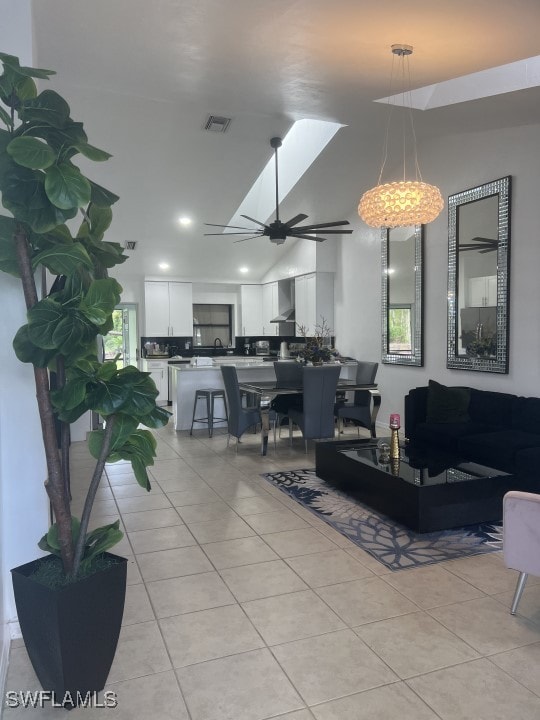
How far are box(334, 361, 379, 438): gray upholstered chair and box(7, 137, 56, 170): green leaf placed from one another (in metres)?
5.10

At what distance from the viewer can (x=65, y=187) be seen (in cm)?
169

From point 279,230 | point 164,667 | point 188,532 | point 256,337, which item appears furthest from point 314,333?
point 164,667

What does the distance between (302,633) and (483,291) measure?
14.0 ft

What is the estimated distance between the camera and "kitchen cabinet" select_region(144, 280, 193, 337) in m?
9.98

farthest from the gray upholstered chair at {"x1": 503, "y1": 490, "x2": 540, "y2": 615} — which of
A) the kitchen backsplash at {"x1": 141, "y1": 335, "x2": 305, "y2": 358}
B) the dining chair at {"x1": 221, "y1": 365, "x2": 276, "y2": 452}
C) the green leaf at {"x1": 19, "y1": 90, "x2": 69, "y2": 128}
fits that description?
the kitchen backsplash at {"x1": 141, "y1": 335, "x2": 305, "y2": 358}

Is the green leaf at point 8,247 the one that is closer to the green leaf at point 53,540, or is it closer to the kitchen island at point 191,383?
the green leaf at point 53,540

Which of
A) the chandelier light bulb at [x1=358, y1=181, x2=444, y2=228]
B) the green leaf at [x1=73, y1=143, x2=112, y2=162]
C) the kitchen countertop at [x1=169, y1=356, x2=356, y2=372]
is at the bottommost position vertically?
the kitchen countertop at [x1=169, y1=356, x2=356, y2=372]

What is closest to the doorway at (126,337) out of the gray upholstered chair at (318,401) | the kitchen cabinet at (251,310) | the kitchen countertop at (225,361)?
the kitchen countertop at (225,361)

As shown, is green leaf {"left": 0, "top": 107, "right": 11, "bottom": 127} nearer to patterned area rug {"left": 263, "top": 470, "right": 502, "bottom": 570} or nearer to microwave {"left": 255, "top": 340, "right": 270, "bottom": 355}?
patterned area rug {"left": 263, "top": 470, "right": 502, "bottom": 570}

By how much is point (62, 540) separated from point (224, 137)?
5.08m

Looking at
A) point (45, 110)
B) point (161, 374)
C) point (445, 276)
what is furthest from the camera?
point (161, 374)

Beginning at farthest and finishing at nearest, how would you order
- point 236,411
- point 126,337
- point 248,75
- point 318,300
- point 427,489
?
1. point 126,337
2. point 318,300
3. point 236,411
4. point 248,75
5. point 427,489

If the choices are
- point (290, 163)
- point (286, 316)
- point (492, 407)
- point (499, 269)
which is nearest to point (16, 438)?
point (492, 407)

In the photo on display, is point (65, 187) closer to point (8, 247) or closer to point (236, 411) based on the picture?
point (8, 247)
